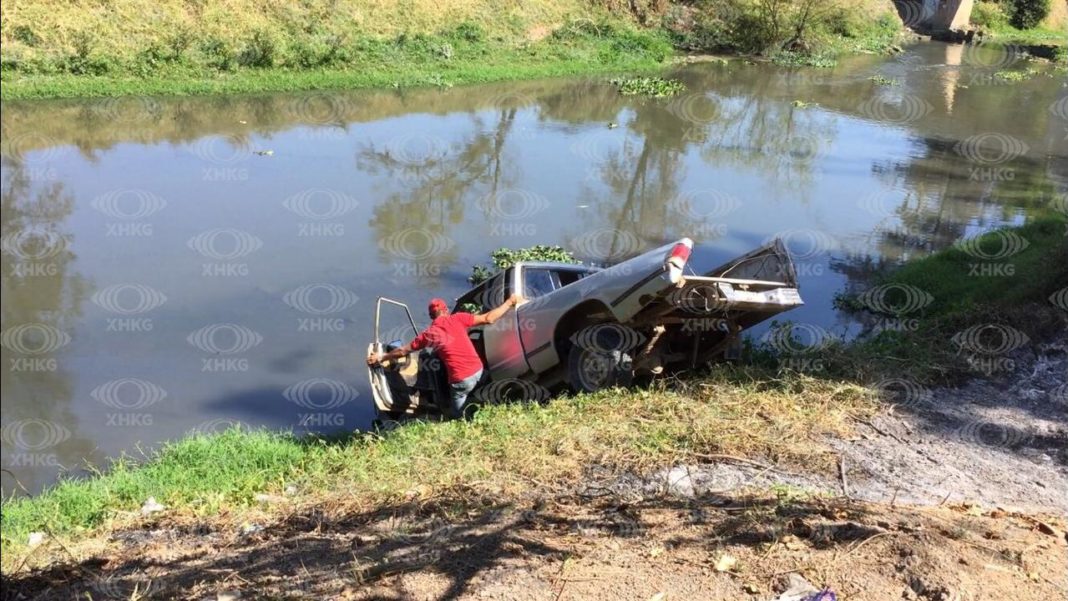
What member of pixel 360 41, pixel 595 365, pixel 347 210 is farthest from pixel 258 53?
pixel 595 365

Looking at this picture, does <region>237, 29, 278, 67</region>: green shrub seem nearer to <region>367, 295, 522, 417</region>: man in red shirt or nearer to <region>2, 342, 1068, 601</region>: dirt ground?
<region>367, 295, 522, 417</region>: man in red shirt

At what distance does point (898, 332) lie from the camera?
9.62m

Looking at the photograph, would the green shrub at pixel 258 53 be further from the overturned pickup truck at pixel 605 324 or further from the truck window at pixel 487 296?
the overturned pickup truck at pixel 605 324

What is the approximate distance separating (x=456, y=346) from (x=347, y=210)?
7294 mm

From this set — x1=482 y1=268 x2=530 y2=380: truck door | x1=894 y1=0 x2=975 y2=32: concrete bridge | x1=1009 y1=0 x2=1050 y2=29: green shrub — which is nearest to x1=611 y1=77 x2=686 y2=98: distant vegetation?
x1=482 y1=268 x2=530 y2=380: truck door

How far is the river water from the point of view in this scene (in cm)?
870

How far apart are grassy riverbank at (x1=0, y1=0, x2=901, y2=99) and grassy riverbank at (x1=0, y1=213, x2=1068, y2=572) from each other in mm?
16407

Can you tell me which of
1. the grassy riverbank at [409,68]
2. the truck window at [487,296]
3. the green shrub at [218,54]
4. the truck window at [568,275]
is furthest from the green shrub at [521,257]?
the green shrub at [218,54]

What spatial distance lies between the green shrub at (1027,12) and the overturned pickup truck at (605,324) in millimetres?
58609

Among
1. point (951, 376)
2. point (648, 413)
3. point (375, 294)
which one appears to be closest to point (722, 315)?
point (648, 413)

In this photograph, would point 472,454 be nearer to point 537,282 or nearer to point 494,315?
point 494,315

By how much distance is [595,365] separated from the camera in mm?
7902

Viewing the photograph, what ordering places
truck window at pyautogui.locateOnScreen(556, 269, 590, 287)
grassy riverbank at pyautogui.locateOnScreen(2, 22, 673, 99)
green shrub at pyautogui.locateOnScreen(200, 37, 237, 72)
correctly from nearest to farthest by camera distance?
truck window at pyautogui.locateOnScreen(556, 269, 590, 287), grassy riverbank at pyautogui.locateOnScreen(2, 22, 673, 99), green shrub at pyautogui.locateOnScreen(200, 37, 237, 72)

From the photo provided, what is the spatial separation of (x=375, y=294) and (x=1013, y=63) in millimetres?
39814
